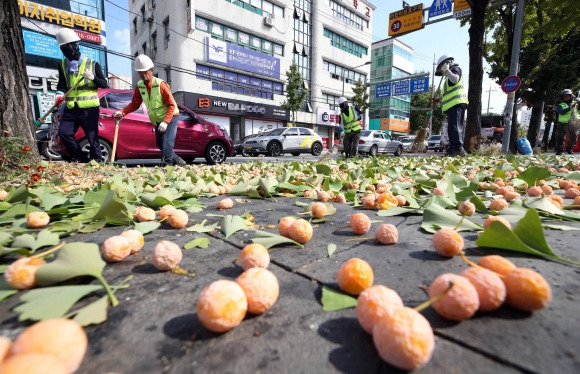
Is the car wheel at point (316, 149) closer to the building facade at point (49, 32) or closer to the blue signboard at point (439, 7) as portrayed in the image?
the blue signboard at point (439, 7)

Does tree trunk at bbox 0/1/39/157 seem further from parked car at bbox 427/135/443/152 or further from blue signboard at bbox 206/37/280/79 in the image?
parked car at bbox 427/135/443/152

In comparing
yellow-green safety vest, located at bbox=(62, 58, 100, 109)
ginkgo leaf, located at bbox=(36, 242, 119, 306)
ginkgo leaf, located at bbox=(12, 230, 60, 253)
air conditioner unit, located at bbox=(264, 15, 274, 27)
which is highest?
air conditioner unit, located at bbox=(264, 15, 274, 27)

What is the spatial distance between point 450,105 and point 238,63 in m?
20.4

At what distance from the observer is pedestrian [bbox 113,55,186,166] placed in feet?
13.6

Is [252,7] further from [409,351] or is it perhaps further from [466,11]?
[409,351]

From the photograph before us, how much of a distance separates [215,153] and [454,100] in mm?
5440

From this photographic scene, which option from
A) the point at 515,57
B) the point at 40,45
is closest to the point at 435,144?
the point at 515,57

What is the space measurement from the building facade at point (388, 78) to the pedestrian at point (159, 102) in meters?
40.5

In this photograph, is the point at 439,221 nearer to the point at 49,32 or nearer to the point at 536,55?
the point at 536,55

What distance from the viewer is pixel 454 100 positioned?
6.09 m

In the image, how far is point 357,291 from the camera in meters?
0.72

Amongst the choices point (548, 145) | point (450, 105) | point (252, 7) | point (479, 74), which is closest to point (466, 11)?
point (479, 74)

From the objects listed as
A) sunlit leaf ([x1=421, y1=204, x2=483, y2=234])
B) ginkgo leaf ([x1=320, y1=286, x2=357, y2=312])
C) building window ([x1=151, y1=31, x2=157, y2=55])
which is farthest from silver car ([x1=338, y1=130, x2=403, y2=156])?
building window ([x1=151, y1=31, x2=157, y2=55])

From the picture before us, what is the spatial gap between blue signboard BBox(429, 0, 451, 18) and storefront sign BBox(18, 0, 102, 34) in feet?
59.4
